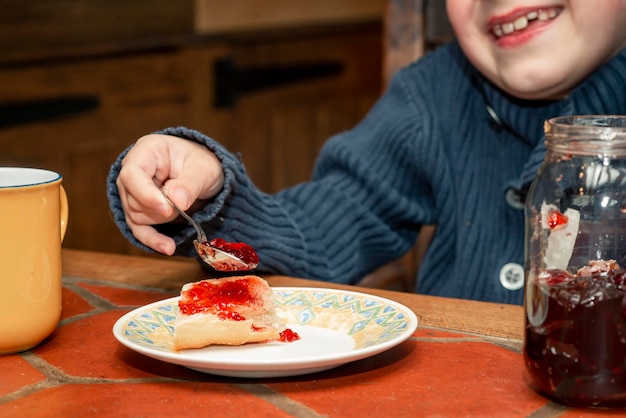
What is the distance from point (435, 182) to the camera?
5.32 feet

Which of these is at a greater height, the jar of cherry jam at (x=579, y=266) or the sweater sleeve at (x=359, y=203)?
the jar of cherry jam at (x=579, y=266)

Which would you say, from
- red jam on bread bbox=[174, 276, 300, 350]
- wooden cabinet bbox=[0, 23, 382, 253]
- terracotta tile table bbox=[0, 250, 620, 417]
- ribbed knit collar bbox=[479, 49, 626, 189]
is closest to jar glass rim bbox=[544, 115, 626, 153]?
terracotta tile table bbox=[0, 250, 620, 417]

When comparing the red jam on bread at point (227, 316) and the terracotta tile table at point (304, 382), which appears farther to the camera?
the red jam on bread at point (227, 316)

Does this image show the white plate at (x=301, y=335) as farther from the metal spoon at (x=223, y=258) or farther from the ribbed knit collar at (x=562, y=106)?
the ribbed knit collar at (x=562, y=106)

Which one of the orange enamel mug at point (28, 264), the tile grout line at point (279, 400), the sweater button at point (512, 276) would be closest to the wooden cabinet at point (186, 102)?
the sweater button at point (512, 276)

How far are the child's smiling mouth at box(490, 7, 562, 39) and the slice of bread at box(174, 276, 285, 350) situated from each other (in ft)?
2.29

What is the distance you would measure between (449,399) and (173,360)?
0.82 ft

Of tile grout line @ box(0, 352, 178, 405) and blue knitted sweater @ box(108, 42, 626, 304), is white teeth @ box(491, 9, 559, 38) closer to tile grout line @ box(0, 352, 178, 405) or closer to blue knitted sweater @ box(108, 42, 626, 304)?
blue knitted sweater @ box(108, 42, 626, 304)

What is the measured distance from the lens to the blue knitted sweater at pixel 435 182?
1544mm

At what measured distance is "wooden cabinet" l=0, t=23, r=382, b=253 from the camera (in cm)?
266

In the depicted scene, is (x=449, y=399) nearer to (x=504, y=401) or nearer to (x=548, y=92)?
(x=504, y=401)

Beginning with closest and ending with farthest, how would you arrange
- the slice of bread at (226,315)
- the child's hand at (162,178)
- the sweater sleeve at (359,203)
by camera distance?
1. the slice of bread at (226,315)
2. the child's hand at (162,178)
3. the sweater sleeve at (359,203)

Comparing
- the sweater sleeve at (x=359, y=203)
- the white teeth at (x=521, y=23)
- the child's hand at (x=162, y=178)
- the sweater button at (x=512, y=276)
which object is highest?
the white teeth at (x=521, y=23)

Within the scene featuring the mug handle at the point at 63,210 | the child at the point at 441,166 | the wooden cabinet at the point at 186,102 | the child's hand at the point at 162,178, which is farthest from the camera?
the wooden cabinet at the point at 186,102
